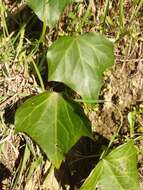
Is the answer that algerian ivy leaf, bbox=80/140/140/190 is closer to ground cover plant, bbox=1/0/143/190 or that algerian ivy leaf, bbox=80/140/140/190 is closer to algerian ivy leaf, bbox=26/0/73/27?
ground cover plant, bbox=1/0/143/190

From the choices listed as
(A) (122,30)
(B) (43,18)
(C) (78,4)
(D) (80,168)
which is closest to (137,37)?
(A) (122,30)

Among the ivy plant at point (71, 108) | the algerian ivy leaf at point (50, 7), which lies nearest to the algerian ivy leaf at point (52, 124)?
the ivy plant at point (71, 108)

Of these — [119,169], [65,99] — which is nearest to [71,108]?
[65,99]

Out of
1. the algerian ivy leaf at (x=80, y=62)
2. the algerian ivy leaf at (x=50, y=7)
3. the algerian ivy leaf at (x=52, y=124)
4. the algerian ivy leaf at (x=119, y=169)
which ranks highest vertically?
the algerian ivy leaf at (x=50, y=7)

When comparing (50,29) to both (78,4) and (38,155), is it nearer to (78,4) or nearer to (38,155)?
(78,4)

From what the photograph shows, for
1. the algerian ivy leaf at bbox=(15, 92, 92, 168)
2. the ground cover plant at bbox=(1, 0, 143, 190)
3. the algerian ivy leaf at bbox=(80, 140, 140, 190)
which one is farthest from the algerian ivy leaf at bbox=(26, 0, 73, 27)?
the algerian ivy leaf at bbox=(80, 140, 140, 190)

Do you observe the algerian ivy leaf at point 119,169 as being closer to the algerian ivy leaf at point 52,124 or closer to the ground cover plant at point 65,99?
the ground cover plant at point 65,99
